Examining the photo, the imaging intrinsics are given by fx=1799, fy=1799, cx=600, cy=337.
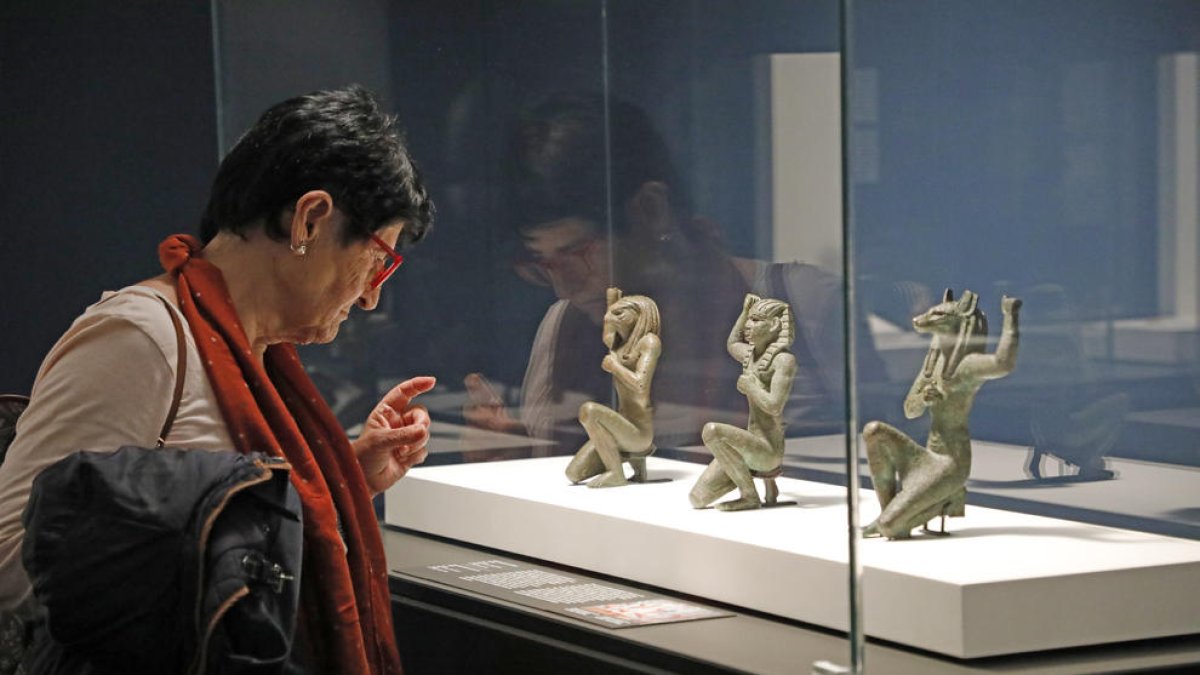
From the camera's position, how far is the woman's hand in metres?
2.55

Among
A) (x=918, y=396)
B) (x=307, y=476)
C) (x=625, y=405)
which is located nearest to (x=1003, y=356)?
(x=918, y=396)

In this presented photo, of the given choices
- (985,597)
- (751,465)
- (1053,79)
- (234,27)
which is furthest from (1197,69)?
(234,27)

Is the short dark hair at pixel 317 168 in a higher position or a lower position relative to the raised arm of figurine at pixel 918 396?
higher

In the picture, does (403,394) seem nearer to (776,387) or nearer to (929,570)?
(776,387)

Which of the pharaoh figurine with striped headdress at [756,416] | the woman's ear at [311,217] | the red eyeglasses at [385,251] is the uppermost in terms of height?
the woman's ear at [311,217]

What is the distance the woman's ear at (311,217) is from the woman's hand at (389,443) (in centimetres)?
42

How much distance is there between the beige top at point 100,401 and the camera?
1880 millimetres

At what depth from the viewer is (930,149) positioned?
232 centimetres

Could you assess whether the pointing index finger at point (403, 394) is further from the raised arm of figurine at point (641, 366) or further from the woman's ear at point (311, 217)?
the raised arm of figurine at point (641, 366)

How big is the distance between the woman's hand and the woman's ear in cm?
42

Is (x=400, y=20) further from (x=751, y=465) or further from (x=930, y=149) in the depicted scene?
(x=930, y=149)

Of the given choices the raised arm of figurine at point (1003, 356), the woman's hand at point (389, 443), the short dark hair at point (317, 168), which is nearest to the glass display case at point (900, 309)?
the raised arm of figurine at point (1003, 356)

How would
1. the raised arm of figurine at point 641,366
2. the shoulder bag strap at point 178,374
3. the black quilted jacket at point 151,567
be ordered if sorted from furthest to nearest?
the raised arm of figurine at point 641,366, the shoulder bag strap at point 178,374, the black quilted jacket at point 151,567

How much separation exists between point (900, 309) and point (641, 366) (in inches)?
39.3
